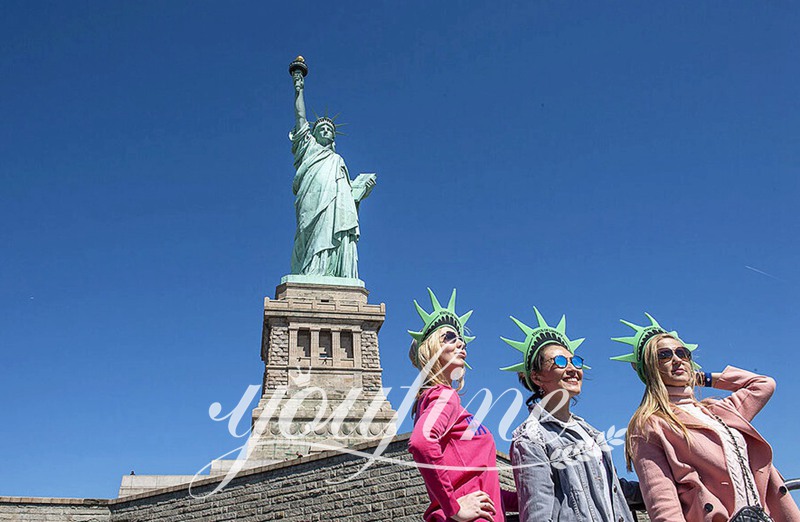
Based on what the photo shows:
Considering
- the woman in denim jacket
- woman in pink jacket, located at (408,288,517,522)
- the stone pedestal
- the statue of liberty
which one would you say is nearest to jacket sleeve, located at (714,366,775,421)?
the woman in denim jacket

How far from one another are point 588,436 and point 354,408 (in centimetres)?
1629

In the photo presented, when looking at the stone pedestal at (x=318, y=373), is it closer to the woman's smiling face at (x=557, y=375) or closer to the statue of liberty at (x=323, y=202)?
the statue of liberty at (x=323, y=202)

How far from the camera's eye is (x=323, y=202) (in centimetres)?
2414

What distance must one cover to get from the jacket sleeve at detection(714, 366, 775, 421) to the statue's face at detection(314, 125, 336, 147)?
23143 millimetres

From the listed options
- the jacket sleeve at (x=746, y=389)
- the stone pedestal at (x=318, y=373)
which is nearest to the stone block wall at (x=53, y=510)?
the stone pedestal at (x=318, y=373)

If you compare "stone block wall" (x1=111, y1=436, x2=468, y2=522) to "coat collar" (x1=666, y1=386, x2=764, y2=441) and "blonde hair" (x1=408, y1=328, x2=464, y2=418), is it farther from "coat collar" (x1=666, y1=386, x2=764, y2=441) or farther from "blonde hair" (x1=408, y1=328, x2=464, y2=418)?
"coat collar" (x1=666, y1=386, x2=764, y2=441)

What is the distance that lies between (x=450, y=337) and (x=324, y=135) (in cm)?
2297

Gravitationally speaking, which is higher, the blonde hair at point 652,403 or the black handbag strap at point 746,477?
the blonde hair at point 652,403

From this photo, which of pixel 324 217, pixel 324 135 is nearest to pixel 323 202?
pixel 324 217

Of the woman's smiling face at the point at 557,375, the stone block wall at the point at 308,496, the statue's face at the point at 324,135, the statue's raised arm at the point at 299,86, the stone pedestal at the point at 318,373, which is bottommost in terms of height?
the woman's smiling face at the point at 557,375

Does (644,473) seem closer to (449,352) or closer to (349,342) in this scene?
(449,352)

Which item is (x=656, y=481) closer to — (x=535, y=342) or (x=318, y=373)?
(x=535, y=342)

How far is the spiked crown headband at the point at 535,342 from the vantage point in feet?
13.3

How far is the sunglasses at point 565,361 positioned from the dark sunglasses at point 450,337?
57 cm
